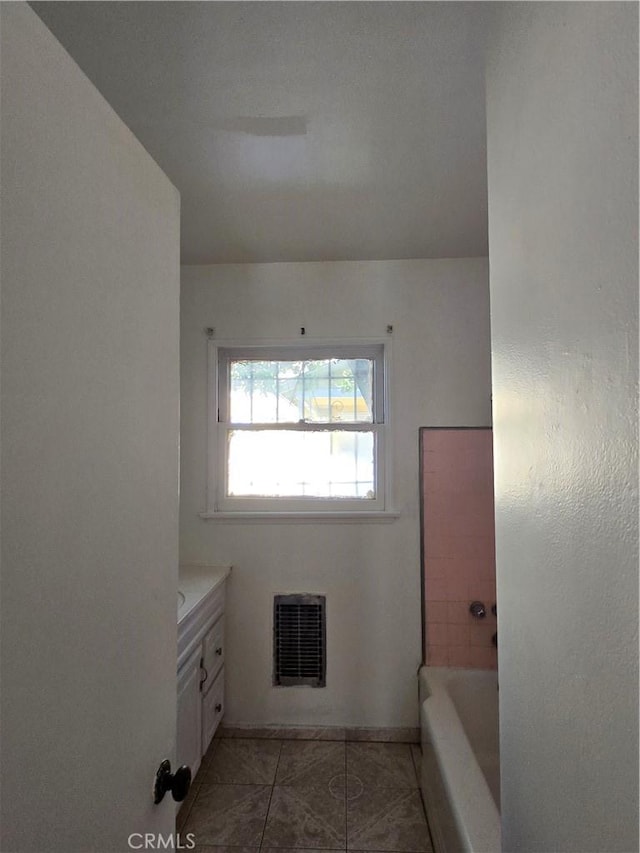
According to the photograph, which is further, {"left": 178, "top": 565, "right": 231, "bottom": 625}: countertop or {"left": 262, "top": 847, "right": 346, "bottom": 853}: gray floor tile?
{"left": 178, "top": 565, "right": 231, "bottom": 625}: countertop

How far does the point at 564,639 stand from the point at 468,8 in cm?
133

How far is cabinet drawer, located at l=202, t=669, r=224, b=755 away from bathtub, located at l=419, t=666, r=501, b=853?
993mm

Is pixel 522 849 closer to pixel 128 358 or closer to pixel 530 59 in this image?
pixel 128 358

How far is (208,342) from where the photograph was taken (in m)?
2.48

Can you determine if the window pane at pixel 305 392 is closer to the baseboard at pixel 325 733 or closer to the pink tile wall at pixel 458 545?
the pink tile wall at pixel 458 545

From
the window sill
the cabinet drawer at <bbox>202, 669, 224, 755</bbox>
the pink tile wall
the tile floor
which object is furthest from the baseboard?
the window sill

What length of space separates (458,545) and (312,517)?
80 cm

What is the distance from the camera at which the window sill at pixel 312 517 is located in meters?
2.37

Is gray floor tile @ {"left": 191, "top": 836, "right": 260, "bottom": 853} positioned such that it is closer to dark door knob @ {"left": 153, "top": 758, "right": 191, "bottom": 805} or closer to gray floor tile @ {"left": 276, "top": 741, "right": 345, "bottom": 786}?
gray floor tile @ {"left": 276, "top": 741, "right": 345, "bottom": 786}

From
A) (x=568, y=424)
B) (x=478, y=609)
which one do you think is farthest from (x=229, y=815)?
(x=568, y=424)

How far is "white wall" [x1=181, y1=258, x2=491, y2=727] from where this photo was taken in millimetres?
2344

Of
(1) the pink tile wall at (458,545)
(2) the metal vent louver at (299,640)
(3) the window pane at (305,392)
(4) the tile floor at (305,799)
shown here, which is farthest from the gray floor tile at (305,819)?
(3) the window pane at (305,392)

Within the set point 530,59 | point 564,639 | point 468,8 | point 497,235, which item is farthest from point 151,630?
point 468,8

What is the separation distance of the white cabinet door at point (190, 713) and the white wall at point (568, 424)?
1.25 metres
